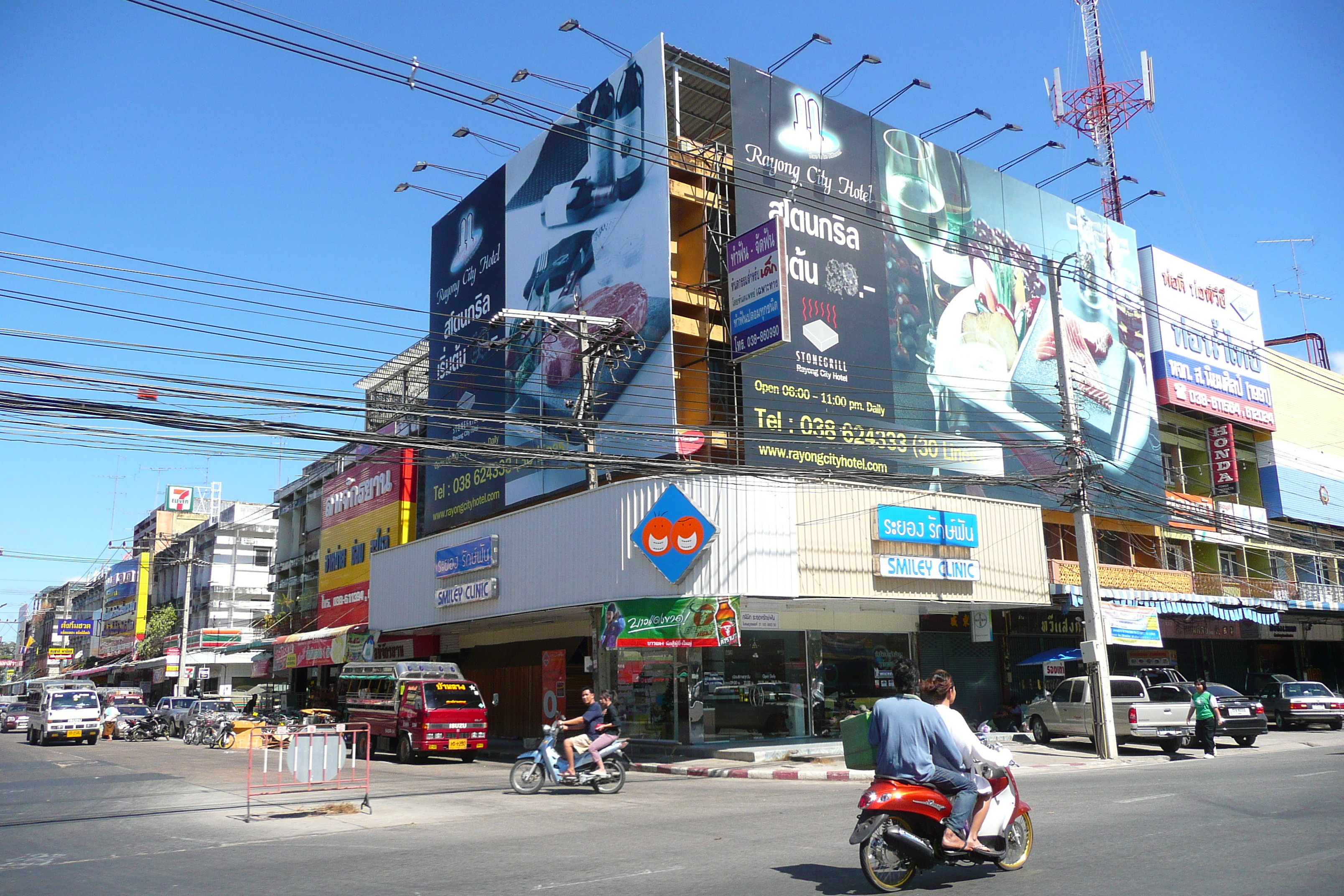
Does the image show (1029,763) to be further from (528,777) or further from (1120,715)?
(528,777)

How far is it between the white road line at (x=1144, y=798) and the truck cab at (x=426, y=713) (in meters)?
16.6

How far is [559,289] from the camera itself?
115 ft

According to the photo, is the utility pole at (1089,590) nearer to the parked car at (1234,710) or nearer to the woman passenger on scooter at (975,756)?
the parked car at (1234,710)

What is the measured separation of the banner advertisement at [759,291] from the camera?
2819 cm

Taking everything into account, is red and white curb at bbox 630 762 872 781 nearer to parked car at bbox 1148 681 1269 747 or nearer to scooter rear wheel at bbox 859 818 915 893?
parked car at bbox 1148 681 1269 747

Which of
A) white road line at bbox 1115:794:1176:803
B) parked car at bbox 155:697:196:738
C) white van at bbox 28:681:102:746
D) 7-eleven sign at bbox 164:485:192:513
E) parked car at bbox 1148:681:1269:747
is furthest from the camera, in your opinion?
7-eleven sign at bbox 164:485:192:513

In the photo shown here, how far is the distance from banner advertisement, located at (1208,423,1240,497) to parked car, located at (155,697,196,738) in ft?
149

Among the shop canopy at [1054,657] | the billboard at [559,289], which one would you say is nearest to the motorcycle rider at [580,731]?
the billboard at [559,289]

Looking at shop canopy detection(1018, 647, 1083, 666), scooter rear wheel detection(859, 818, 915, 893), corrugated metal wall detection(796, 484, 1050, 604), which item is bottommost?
scooter rear wheel detection(859, 818, 915, 893)

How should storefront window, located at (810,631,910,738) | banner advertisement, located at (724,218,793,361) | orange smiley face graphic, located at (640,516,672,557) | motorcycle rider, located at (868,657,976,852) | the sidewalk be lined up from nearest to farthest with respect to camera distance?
motorcycle rider, located at (868,657,976,852), the sidewalk, orange smiley face graphic, located at (640,516,672,557), storefront window, located at (810,631,910,738), banner advertisement, located at (724,218,793,361)

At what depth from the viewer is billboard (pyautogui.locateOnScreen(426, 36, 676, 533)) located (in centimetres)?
3062

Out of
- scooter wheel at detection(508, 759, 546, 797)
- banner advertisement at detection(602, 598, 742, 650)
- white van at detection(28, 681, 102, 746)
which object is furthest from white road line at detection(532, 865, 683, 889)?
white van at detection(28, 681, 102, 746)

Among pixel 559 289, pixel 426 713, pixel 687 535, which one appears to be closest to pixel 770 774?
pixel 687 535

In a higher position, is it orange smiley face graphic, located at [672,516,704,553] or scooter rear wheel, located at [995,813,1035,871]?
orange smiley face graphic, located at [672,516,704,553]
